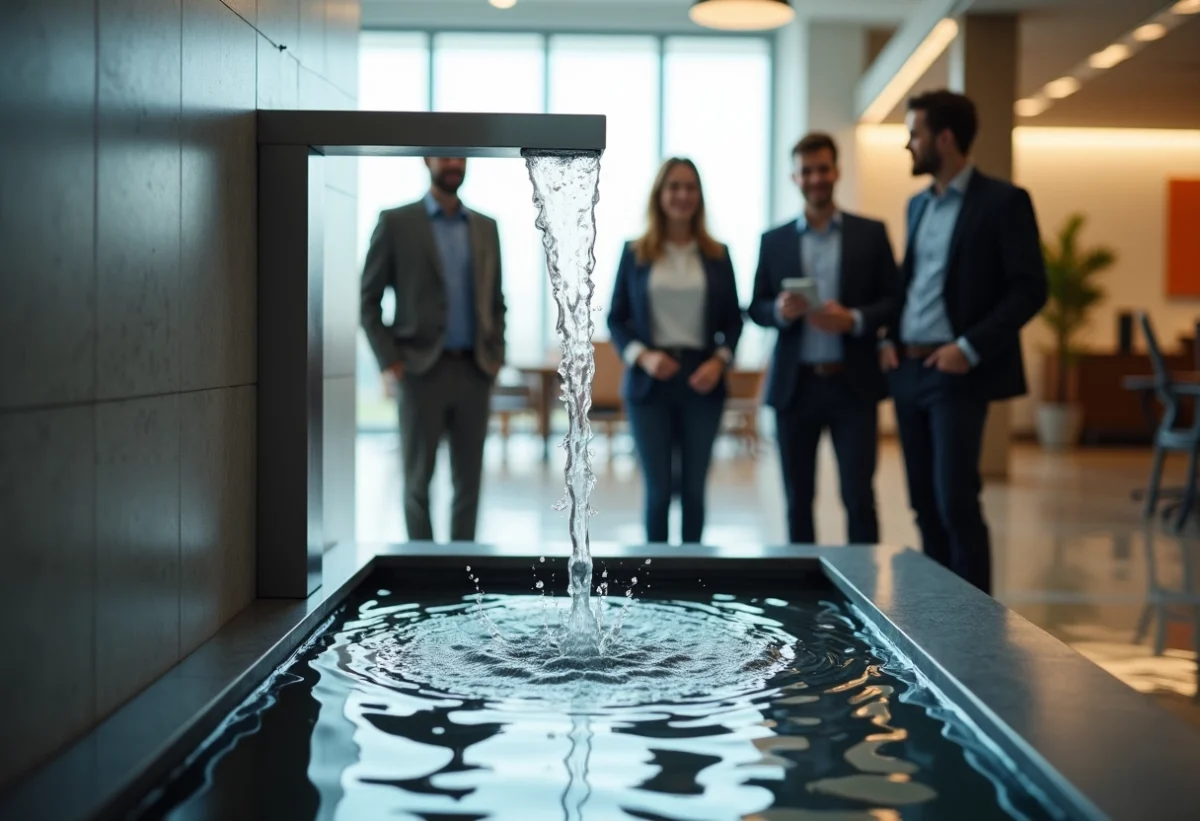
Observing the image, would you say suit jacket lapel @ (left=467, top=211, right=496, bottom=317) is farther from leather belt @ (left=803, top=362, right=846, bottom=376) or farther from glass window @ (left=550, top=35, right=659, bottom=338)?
glass window @ (left=550, top=35, right=659, bottom=338)

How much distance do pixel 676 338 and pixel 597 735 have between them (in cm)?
286

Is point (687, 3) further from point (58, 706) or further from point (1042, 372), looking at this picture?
point (58, 706)

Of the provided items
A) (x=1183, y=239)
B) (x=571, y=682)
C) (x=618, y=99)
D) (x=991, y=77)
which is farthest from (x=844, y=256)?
(x=1183, y=239)

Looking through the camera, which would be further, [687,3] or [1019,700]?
[687,3]

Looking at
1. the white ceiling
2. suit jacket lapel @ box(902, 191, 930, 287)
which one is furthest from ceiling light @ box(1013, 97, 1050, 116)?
suit jacket lapel @ box(902, 191, 930, 287)

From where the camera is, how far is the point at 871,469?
13.8 feet

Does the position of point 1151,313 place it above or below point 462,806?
above

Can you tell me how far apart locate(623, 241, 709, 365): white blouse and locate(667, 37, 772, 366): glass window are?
29.0 feet

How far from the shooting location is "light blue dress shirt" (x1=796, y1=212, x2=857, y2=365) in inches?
166

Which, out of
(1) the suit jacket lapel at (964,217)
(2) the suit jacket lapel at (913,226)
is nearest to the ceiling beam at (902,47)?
(2) the suit jacket lapel at (913,226)

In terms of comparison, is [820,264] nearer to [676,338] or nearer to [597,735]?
[676,338]

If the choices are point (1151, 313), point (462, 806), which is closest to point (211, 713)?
point (462, 806)

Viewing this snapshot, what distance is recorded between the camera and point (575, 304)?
8.23 feet

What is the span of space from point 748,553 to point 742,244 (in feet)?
35.9
